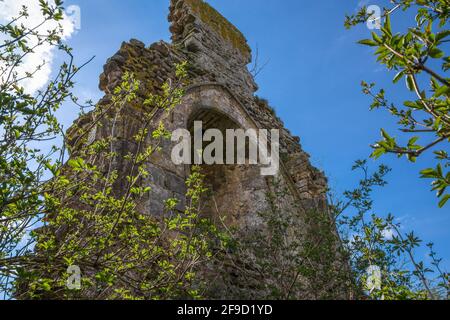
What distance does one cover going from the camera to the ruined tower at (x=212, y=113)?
3.87 meters

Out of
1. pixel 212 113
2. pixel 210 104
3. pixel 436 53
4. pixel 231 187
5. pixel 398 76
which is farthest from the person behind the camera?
pixel 231 187

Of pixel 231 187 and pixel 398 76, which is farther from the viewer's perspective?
pixel 231 187

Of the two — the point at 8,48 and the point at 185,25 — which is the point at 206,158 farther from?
the point at 8,48

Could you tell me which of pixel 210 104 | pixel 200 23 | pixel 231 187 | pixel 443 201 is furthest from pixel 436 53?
pixel 200 23

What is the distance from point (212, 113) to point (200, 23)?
2808 millimetres

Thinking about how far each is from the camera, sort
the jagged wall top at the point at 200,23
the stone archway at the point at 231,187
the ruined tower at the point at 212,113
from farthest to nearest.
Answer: the jagged wall top at the point at 200,23, the stone archway at the point at 231,187, the ruined tower at the point at 212,113

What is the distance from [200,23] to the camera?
7359mm

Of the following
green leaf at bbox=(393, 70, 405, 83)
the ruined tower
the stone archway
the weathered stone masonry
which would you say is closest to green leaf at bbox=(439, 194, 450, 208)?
green leaf at bbox=(393, 70, 405, 83)

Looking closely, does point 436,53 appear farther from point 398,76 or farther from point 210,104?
point 210,104

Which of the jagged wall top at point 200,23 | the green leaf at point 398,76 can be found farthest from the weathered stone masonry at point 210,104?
the green leaf at point 398,76

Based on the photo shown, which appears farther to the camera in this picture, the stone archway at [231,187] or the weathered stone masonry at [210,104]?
the stone archway at [231,187]

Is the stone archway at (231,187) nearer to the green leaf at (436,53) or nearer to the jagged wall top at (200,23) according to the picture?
the jagged wall top at (200,23)

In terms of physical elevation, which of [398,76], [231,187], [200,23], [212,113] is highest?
[200,23]

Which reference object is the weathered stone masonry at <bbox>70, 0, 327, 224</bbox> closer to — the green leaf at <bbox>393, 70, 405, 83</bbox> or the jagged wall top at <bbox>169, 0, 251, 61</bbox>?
the jagged wall top at <bbox>169, 0, 251, 61</bbox>
